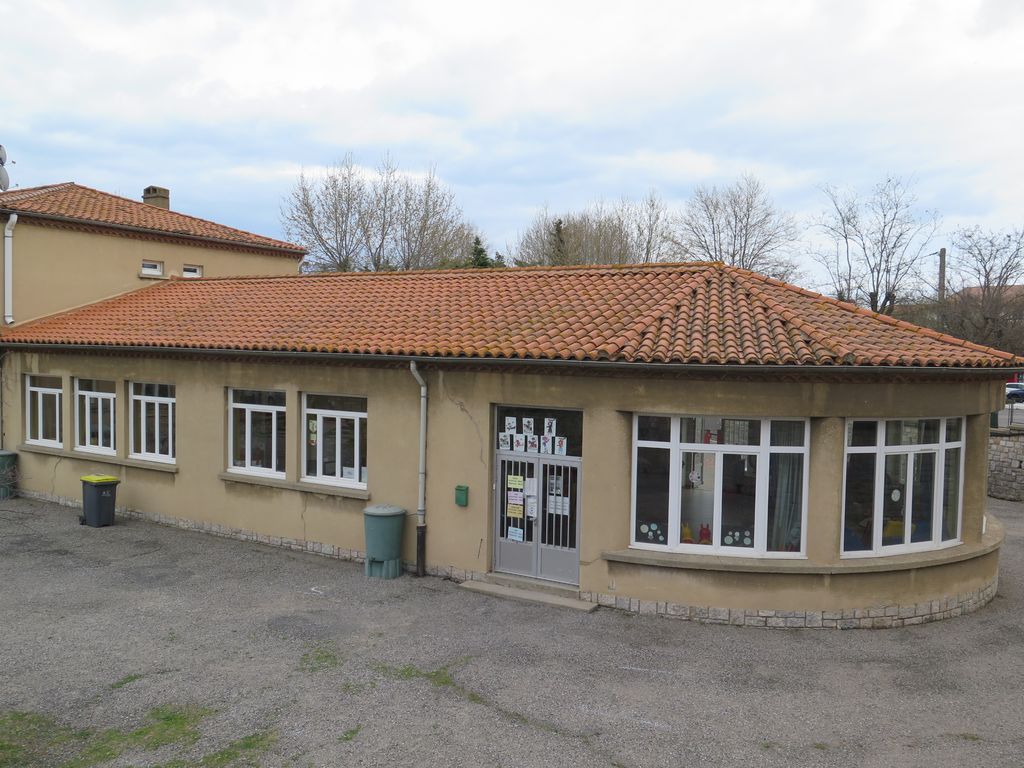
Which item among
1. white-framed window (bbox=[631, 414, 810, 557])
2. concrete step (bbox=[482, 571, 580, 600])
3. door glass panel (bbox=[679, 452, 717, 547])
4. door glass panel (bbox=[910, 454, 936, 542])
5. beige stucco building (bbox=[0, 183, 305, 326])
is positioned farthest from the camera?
beige stucco building (bbox=[0, 183, 305, 326])

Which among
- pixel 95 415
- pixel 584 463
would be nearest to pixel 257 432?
pixel 95 415

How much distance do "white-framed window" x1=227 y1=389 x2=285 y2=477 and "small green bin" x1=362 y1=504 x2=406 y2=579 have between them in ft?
8.95

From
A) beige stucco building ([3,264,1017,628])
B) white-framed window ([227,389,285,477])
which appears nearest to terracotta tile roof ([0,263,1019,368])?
beige stucco building ([3,264,1017,628])

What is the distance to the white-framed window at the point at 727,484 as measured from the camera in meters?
10.2

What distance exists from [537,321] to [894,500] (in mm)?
5498

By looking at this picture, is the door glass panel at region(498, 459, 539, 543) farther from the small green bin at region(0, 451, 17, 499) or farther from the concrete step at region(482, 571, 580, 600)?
the small green bin at region(0, 451, 17, 499)

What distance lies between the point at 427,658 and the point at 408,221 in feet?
112

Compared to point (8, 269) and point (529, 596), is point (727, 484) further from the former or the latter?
point (8, 269)

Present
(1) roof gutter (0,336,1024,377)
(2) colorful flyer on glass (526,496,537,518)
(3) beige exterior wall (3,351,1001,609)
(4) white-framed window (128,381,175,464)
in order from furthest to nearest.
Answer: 1. (4) white-framed window (128,381,175,464)
2. (2) colorful flyer on glass (526,496,537,518)
3. (3) beige exterior wall (3,351,1001,609)
4. (1) roof gutter (0,336,1024,377)

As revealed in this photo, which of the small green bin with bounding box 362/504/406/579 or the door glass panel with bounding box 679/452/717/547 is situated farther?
the small green bin with bounding box 362/504/406/579

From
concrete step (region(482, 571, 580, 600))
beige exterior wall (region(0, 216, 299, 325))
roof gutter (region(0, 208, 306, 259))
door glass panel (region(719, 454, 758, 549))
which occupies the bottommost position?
concrete step (region(482, 571, 580, 600))

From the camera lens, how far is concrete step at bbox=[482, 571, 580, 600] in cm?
1099

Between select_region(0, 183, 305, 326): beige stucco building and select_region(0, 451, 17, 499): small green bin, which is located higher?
select_region(0, 183, 305, 326): beige stucco building

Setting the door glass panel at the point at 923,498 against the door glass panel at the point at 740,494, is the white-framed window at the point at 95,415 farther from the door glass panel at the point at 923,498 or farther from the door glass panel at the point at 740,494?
the door glass panel at the point at 923,498
